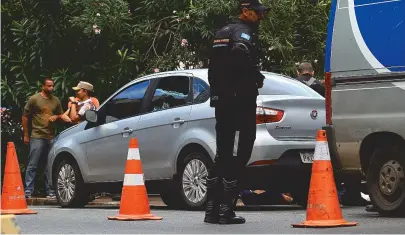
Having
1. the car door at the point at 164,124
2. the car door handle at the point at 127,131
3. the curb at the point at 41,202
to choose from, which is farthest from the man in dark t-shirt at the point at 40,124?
the car door at the point at 164,124

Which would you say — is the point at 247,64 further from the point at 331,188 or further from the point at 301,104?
the point at 301,104

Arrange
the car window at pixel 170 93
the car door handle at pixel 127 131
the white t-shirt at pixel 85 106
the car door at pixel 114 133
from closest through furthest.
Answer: the car window at pixel 170 93 → the car door handle at pixel 127 131 → the car door at pixel 114 133 → the white t-shirt at pixel 85 106

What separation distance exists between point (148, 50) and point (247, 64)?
31.2 feet

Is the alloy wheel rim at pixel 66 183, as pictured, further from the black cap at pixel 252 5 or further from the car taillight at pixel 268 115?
the black cap at pixel 252 5

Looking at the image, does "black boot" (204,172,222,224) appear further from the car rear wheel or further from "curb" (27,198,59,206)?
"curb" (27,198,59,206)

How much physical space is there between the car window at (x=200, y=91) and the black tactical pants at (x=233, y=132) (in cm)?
299

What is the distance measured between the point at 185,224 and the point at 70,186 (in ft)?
16.3

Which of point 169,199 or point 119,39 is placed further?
point 119,39

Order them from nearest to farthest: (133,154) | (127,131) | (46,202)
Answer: (133,154) < (127,131) < (46,202)

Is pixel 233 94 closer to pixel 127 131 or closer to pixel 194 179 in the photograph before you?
pixel 194 179

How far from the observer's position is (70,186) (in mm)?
15359

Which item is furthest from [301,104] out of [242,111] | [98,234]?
[98,234]

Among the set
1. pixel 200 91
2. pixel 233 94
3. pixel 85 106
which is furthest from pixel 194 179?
pixel 85 106

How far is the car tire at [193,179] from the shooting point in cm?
1313
